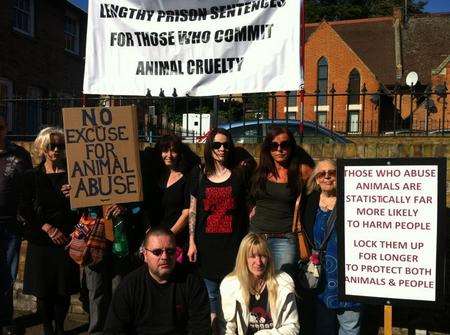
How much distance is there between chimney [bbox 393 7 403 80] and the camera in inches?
1645

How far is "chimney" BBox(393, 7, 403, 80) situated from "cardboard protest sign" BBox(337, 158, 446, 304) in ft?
130

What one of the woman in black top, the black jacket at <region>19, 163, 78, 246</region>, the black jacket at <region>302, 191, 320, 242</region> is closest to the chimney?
the woman in black top

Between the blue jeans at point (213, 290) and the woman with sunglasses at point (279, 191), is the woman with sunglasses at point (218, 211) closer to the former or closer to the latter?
the blue jeans at point (213, 290)

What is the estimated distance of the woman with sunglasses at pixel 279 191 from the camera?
4.09 metres

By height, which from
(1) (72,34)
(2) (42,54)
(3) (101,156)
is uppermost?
(1) (72,34)

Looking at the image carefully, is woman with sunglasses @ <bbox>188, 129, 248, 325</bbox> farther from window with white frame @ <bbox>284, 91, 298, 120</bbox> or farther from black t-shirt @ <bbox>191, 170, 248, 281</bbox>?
window with white frame @ <bbox>284, 91, 298, 120</bbox>

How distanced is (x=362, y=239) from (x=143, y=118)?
371 centimetres

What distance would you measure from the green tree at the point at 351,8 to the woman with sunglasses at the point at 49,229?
2209 inches

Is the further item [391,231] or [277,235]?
[277,235]

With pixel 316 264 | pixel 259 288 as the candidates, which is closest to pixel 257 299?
pixel 259 288

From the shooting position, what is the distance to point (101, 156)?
427 centimetres

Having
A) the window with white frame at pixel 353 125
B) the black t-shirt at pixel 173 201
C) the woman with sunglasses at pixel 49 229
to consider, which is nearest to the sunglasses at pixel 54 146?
the woman with sunglasses at pixel 49 229

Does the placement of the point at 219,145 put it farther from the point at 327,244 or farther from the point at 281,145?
the point at 327,244

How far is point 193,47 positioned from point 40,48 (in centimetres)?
1591
